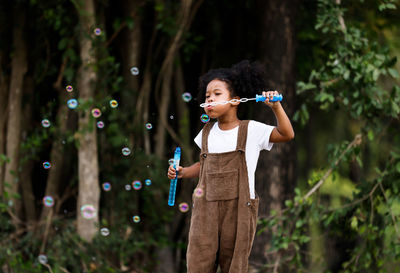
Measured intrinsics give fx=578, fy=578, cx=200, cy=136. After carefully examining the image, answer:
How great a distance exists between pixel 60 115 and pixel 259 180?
5.58 feet

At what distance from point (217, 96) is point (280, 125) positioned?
0.95ft

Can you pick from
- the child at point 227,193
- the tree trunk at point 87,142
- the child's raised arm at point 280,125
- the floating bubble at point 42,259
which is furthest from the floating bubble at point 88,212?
the child's raised arm at point 280,125

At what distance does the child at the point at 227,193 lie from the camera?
7.17 ft

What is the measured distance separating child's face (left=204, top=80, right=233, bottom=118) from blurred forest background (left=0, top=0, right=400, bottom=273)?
4.77 feet

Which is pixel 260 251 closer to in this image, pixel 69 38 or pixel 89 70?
→ pixel 89 70

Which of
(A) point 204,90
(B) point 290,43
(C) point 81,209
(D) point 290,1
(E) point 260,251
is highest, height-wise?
(D) point 290,1

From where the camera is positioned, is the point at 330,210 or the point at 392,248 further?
the point at 330,210

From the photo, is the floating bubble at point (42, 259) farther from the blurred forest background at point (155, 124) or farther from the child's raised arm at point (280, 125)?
the child's raised arm at point (280, 125)

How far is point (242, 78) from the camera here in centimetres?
235

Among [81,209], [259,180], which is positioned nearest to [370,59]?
[259,180]

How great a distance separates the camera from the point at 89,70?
4.38 meters

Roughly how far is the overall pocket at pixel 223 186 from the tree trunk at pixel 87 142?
89.4 inches

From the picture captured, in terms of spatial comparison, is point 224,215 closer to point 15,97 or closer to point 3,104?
point 15,97

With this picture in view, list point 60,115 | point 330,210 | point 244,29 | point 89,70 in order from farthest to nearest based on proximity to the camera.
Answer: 1. point 244,29
2. point 60,115
3. point 89,70
4. point 330,210
